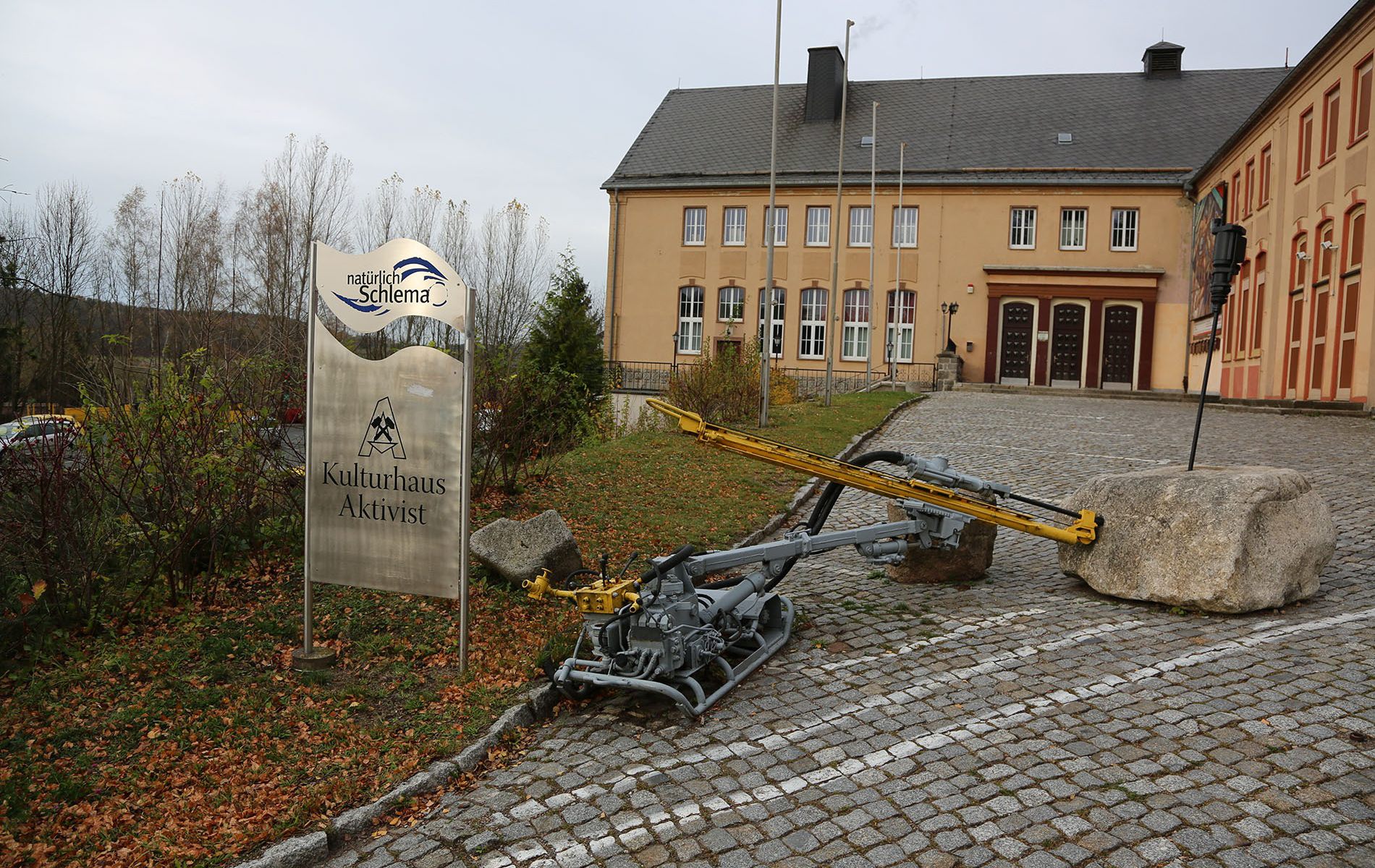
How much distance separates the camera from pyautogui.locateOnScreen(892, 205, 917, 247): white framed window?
41.6m

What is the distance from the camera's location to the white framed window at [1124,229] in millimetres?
39719

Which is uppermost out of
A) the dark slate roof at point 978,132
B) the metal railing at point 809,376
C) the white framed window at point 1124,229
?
the dark slate roof at point 978,132

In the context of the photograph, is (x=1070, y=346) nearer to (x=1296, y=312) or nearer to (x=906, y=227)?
(x=906, y=227)

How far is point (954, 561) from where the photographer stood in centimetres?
786

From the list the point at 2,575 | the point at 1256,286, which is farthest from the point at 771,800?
the point at 1256,286

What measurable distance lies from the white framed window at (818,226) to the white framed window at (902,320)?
139 inches

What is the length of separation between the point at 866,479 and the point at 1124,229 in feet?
124

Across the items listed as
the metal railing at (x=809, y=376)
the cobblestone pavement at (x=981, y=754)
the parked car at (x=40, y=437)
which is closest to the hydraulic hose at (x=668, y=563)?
the cobblestone pavement at (x=981, y=754)

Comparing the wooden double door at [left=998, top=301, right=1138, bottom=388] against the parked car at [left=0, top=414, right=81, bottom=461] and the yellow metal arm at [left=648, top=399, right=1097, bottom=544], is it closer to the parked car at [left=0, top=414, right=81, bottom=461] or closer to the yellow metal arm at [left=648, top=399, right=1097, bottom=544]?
the yellow metal arm at [left=648, top=399, right=1097, bottom=544]

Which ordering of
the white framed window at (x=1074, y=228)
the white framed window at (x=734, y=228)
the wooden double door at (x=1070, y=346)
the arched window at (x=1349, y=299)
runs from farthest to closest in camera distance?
the white framed window at (x=734, y=228) < the white framed window at (x=1074, y=228) < the wooden double door at (x=1070, y=346) < the arched window at (x=1349, y=299)

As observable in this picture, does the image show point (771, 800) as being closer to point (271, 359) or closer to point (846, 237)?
point (271, 359)

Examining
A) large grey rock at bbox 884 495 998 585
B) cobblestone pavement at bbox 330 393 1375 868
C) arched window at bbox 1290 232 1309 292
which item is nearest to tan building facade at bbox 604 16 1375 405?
arched window at bbox 1290 232 1309 292

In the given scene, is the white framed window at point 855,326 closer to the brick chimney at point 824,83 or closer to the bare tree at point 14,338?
the brick chimney at point 824,83

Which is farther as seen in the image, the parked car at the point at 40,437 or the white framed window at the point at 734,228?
the white framed window at the point at 734,228
